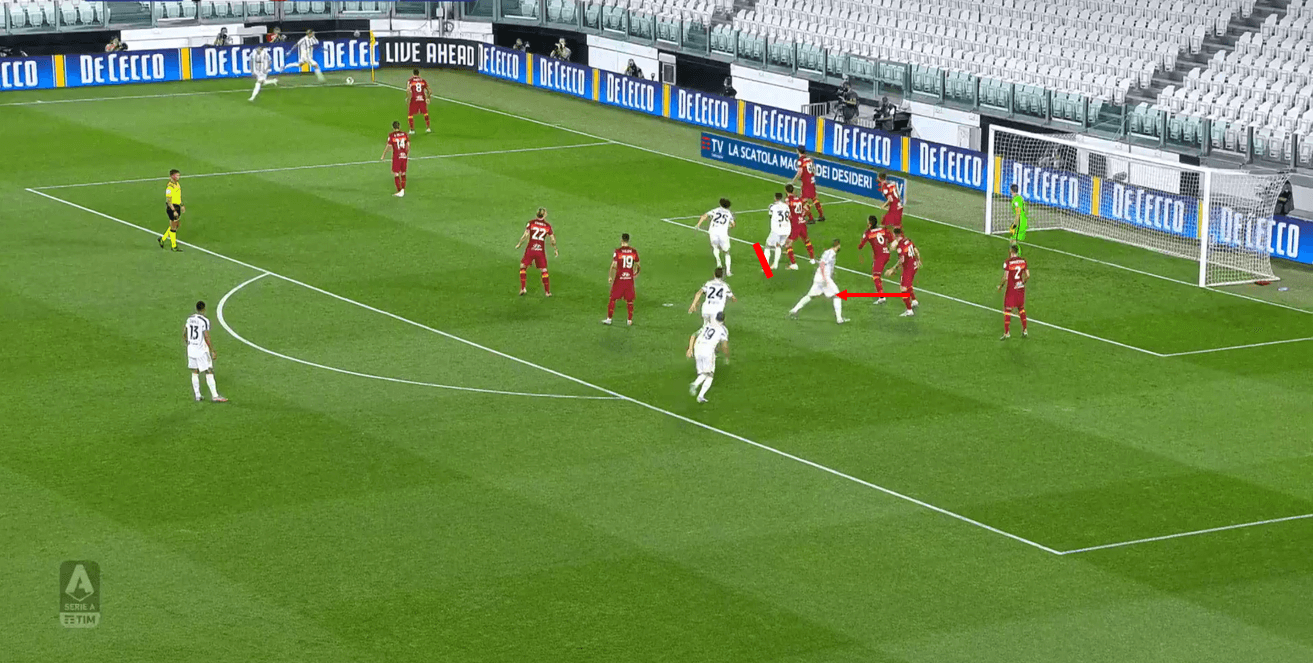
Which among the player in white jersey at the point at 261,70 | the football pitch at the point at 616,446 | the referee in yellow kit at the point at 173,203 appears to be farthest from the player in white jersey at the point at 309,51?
the referee in yellow kit at the point at 173,203

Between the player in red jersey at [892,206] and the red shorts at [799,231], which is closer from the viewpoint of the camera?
the red shorts at [799,231]

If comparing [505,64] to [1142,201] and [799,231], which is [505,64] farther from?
[1142,201]

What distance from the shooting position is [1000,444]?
91.9ft

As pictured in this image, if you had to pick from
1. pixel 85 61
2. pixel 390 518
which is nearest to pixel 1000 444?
pixel 390 518

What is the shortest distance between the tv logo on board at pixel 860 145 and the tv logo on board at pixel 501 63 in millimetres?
14854

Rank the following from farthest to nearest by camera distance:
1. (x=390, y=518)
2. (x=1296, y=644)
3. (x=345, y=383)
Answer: (x=345, y=383) → (x=390, y=518) → (x=1296, y=644)

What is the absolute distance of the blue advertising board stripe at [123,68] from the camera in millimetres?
59500

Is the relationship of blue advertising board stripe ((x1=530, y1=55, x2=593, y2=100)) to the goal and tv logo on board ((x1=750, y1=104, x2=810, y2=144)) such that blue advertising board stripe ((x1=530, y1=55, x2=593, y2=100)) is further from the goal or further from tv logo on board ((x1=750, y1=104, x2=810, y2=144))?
the goal

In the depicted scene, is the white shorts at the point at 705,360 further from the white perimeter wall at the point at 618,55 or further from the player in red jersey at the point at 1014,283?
the white perimeter wall at the point at 618,55

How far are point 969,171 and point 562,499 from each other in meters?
24.3

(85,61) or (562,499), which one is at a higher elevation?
(85,61)

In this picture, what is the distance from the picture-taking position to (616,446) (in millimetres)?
27828

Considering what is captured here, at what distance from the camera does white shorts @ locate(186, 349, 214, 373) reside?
29109mm

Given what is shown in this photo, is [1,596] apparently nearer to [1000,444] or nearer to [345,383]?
[345,383]
